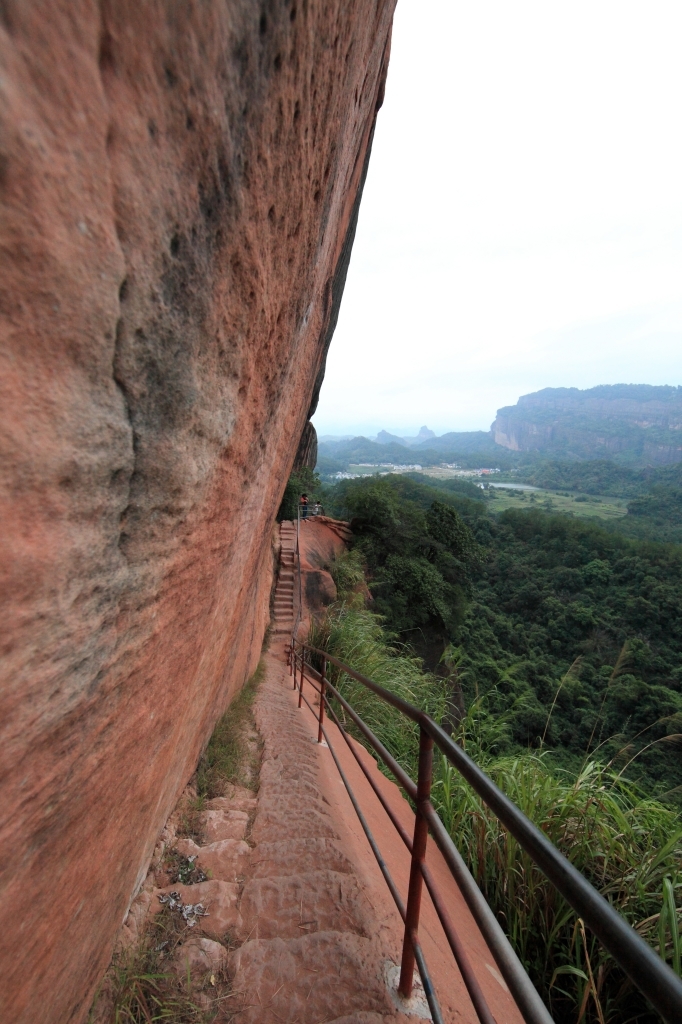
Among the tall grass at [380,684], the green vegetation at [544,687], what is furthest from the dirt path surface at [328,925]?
the tall grass at [380,684]

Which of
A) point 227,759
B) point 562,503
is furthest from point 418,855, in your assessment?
point 562,503

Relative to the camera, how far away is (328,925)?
1.65 m

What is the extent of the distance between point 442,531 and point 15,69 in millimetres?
17316

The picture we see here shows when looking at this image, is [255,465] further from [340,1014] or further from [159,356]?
[340,1014]

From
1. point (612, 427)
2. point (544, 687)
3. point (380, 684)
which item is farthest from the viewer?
point (612, 427)

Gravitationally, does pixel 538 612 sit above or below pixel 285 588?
below

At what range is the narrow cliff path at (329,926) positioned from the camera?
1363mm

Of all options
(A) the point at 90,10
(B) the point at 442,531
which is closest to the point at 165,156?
(A) the point at 90,10

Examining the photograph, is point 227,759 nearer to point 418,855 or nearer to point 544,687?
point 418,855

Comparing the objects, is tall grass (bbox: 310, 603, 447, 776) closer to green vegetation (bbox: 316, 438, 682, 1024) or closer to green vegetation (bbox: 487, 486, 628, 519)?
green vegetation (bbox: 316, 438, 682, 1024)

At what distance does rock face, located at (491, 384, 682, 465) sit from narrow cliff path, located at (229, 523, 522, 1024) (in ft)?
471

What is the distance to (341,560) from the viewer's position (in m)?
13.7

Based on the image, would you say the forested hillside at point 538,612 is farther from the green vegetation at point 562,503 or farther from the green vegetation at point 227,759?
the green vegetation at point 562,503

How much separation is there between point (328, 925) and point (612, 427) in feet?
572
